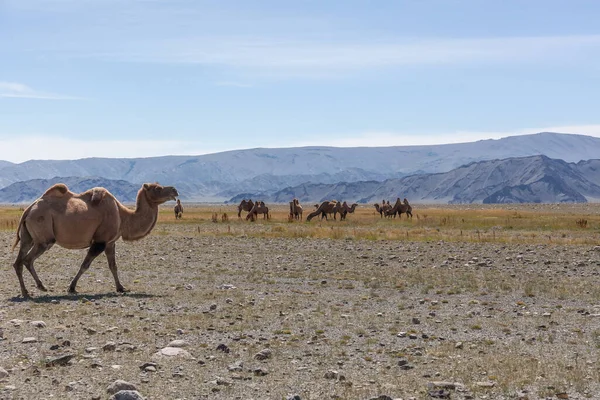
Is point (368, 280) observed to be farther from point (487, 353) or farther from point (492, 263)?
point (487, 353)

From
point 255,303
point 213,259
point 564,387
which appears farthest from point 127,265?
point 564,387

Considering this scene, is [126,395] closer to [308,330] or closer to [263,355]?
[263,355]

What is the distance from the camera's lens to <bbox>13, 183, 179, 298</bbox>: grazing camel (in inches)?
600

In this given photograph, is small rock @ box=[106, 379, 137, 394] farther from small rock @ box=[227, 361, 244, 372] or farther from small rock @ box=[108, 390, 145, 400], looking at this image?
small rock @ box=[227, 361, 244, 372]

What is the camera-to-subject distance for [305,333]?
11734mm

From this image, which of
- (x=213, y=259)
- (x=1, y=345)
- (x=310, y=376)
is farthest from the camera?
(x=213, y=259)

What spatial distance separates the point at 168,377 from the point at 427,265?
52.2ft

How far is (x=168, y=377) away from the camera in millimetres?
8820

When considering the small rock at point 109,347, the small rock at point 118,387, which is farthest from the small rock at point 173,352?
the small rock at point 118,387

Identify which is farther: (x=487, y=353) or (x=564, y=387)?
(x=487, y=353)

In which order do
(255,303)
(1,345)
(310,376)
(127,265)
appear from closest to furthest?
(310,376), (1,345), (255,303), (127,265)

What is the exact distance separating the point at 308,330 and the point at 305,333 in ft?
0.99

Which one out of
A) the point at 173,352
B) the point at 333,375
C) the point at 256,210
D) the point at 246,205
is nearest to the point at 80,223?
the point at 173,352

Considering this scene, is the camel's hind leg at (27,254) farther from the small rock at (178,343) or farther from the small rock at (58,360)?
the small rock at (58,360)
